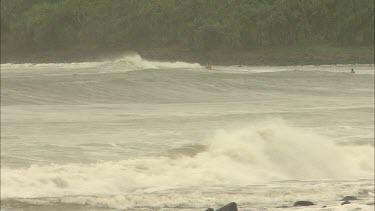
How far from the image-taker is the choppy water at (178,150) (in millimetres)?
10570

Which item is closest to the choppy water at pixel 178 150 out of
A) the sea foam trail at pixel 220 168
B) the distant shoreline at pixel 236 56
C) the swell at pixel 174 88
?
the sea foam trail at pixel 220 168

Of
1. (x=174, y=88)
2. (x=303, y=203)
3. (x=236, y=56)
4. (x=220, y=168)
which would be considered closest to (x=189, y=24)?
(x=236, y=56)

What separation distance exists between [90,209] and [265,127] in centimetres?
649

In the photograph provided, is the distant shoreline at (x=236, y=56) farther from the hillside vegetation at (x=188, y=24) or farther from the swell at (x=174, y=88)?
the swell at (x=174, y=88)

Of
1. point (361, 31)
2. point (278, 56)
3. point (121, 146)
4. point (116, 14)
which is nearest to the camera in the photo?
point (121, 146)

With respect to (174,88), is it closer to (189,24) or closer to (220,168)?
(220,168)

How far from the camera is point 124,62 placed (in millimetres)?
41500

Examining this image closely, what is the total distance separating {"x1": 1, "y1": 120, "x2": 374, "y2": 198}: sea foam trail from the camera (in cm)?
1092

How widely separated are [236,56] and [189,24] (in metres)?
8.46

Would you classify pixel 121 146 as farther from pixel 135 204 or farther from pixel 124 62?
pixel 124 62

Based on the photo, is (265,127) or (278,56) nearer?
(265,127)

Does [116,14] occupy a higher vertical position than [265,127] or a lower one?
higher

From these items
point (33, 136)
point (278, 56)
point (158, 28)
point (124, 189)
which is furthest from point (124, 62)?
point (124, 189)

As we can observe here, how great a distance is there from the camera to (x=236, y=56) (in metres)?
54.8
